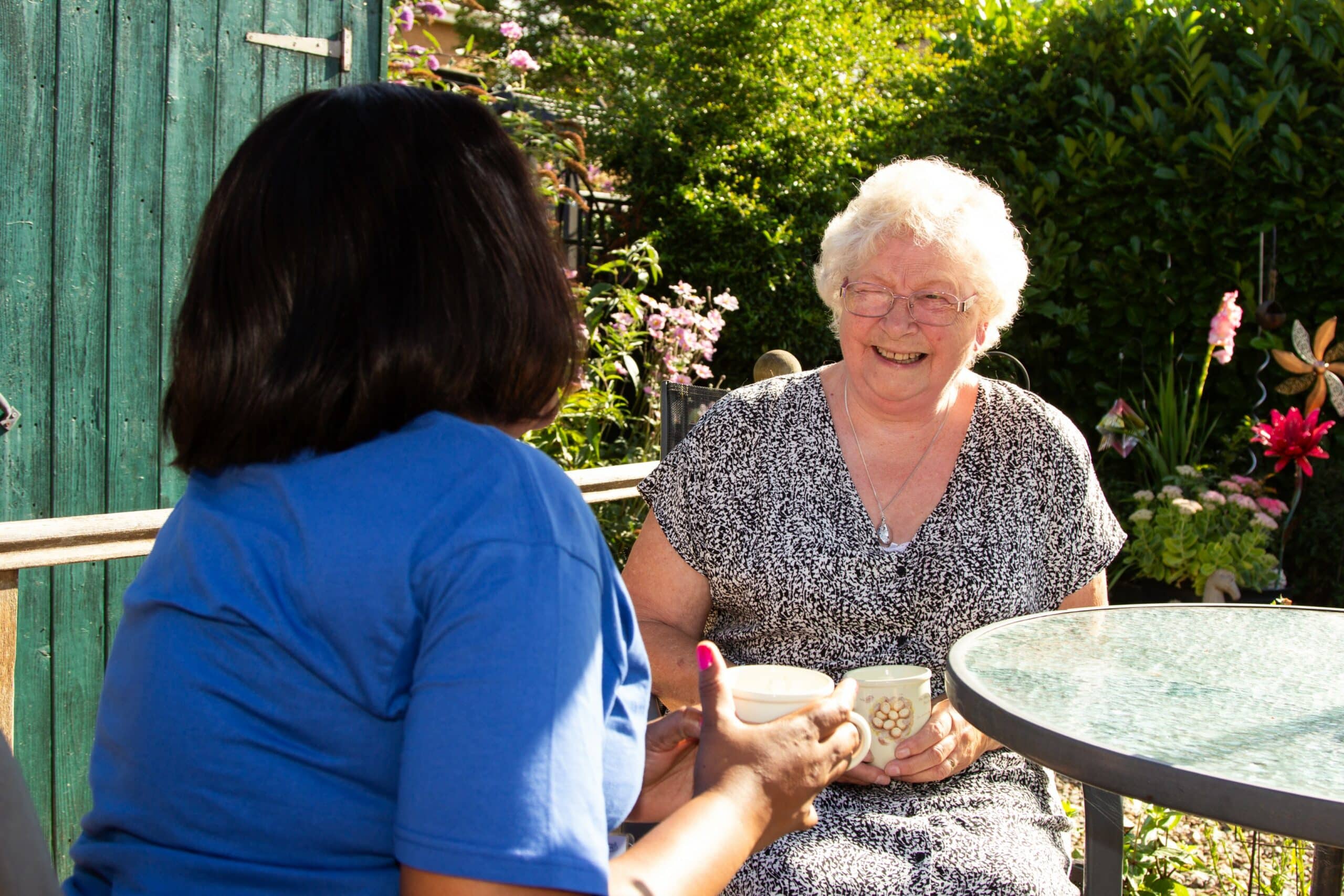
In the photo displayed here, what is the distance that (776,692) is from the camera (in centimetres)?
124

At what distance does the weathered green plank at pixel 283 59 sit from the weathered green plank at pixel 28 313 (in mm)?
507

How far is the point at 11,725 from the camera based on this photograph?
2191 millimetres

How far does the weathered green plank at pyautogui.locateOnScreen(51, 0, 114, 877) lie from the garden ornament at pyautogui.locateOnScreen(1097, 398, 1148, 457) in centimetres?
327

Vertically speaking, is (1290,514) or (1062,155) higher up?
(1062,155)

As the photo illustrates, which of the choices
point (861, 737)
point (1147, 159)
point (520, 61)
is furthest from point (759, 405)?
point (1147, 159)

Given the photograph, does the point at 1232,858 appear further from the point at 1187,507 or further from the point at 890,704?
the point at 890,704

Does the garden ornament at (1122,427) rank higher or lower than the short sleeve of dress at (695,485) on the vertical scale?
lower

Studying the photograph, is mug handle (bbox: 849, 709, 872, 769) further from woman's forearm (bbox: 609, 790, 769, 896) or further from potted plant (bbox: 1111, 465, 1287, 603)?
potted plant (bbox: 1111, 465, 1287, 603)

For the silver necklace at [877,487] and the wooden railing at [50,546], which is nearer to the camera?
the silver necklace at [877,487]

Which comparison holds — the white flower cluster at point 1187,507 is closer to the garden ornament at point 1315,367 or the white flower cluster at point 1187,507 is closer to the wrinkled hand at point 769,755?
the garden ornament at point 1315,367

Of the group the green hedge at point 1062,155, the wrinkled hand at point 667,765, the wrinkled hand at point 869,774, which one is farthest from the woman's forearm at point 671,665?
the green hedge at point 1062,155

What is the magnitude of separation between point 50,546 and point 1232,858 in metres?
2.74

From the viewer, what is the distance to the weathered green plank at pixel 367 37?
3.08m

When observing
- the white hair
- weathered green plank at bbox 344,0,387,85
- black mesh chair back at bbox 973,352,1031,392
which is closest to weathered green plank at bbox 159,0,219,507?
weathered green plank at bbox 344,0,387,85
